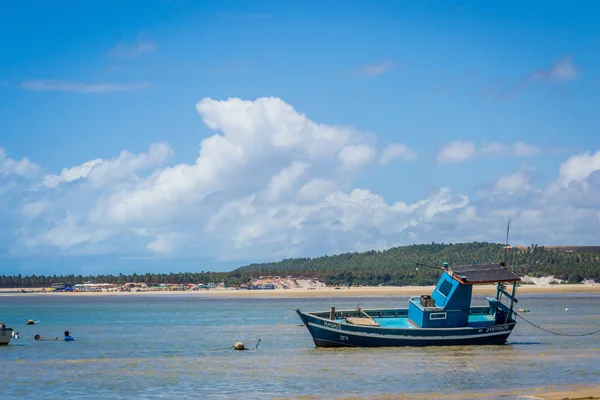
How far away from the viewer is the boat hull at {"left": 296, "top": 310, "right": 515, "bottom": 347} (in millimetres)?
46750

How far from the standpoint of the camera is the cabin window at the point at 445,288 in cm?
4806

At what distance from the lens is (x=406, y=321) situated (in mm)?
50125

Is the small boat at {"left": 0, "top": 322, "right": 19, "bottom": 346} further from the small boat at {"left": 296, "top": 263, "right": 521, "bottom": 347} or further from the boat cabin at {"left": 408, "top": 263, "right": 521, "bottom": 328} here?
the boat cabin at {"left": 408, "top": 263, "right": 521, "bottom": 328}

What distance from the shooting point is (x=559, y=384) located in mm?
33188

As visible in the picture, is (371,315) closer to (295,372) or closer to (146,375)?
(295,372)

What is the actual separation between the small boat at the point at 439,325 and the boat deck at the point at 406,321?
0.23 ft

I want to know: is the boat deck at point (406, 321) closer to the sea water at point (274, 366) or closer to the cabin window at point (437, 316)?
the cabin window at point (437, 316)

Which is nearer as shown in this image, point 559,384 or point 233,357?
point 559,384

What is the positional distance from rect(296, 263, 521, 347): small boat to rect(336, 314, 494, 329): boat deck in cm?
7

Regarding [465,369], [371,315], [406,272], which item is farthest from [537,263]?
[465,369]

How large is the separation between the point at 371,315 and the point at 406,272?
131620 mm

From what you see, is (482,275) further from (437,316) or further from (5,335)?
(5,335)

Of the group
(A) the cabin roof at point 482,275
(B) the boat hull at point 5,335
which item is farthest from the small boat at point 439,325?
(B) the boat hull at point 5,335

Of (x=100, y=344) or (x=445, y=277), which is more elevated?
(x=445, y=277)
